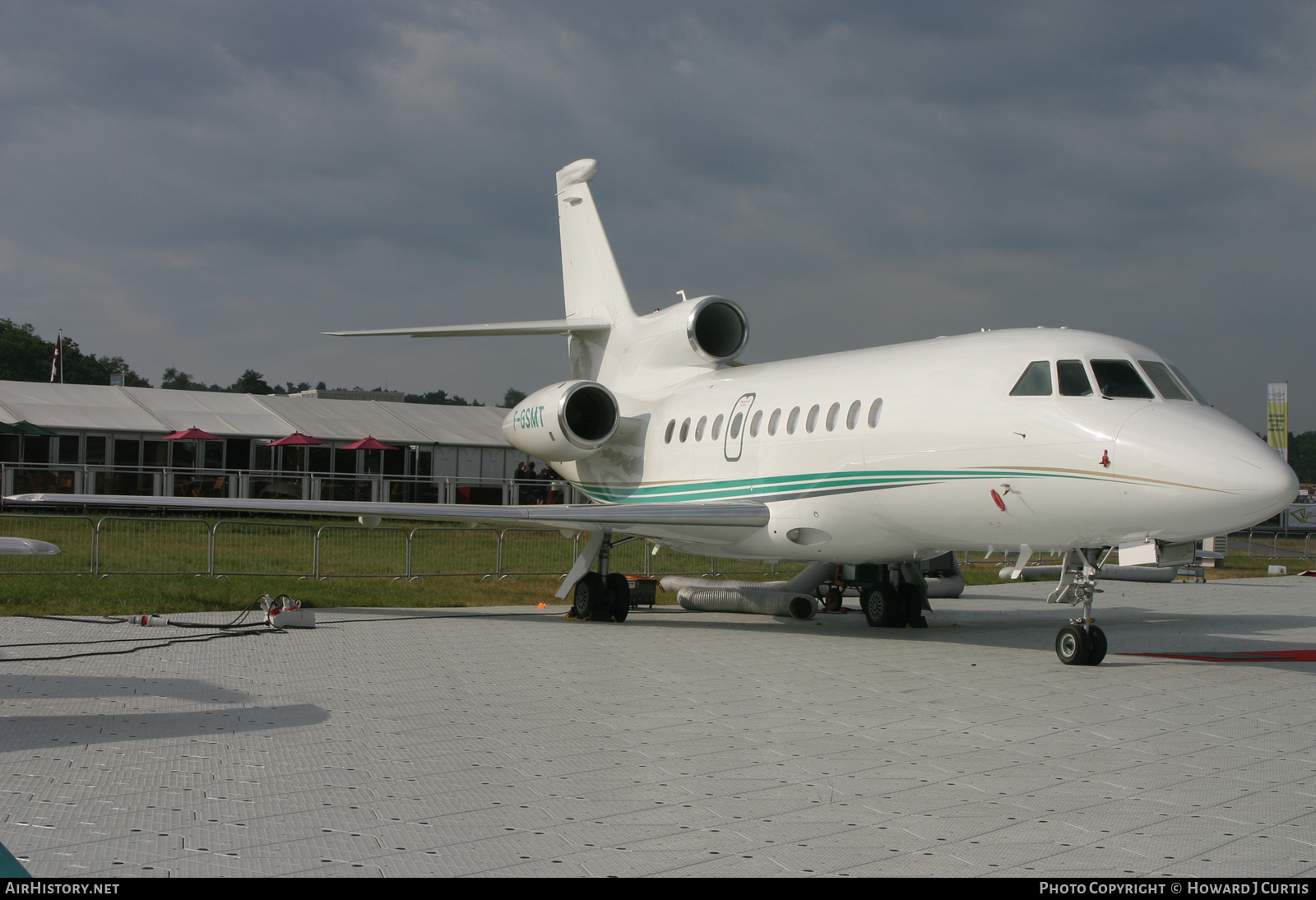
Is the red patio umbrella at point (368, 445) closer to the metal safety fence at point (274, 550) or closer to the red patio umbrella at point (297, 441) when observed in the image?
the red patio umbrella at point (297, 441)

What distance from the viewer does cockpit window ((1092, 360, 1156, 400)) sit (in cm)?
1052

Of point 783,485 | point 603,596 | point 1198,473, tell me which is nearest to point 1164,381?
point 1198,473

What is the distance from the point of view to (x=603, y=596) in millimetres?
15227

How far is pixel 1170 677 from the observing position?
33.5ft

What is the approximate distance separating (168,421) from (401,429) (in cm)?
806

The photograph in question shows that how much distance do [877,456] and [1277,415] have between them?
A: 41882mm

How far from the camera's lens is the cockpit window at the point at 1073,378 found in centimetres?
1065

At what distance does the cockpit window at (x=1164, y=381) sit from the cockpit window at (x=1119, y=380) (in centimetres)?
12

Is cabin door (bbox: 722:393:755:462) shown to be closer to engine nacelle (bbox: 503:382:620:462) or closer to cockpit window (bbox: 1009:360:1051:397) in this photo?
engine nacelle (bbox: 503:382:620:462)

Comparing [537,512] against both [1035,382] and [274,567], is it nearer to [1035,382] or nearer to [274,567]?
[1035,382]

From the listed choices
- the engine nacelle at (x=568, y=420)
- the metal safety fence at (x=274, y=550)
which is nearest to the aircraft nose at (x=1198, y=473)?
the engine nacelle at (x=568, y=420)

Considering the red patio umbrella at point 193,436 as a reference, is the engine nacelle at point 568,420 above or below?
below
